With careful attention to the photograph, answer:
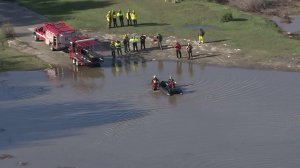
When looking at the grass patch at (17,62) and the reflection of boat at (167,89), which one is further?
the grass patch at (17,62)

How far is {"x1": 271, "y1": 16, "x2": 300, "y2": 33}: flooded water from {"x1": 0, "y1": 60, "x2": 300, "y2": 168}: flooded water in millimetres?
10922

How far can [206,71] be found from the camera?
4294cm

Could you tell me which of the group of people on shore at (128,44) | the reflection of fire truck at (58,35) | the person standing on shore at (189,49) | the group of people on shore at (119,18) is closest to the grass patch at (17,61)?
the reflection of fire truck at (58,35)

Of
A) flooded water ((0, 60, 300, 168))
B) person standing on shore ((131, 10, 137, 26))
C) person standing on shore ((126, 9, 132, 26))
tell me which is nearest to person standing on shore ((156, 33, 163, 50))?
flooded water ((0, 60, 300, 168))

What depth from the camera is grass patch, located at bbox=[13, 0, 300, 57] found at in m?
47.4

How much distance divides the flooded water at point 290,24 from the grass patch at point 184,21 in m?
1.19

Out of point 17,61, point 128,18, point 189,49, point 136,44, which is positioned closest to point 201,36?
point 189,49

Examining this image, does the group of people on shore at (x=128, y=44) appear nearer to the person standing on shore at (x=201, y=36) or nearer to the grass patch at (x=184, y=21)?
the person standing on shore at (x=201, y=36)

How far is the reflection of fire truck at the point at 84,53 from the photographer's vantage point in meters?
44.6

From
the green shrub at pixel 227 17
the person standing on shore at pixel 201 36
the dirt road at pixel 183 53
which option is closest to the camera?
the dirt road at pixel 183 53

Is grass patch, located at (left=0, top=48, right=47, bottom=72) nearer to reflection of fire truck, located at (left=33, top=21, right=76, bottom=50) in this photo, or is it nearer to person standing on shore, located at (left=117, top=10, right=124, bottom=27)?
reflection of fire truck, located at (left=33, top=21, right=76, bottom=50)

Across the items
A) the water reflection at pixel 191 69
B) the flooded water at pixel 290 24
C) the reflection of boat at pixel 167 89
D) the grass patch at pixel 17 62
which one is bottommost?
the reflection of boat at pixel 167 89

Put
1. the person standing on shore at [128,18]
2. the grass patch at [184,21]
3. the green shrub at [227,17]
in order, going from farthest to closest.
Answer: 1. the person standing on shore at [128,18]
2. the green shrub at [227,17]
3. the grass patch at [184,21]

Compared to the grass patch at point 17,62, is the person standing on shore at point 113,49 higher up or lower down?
higher up
